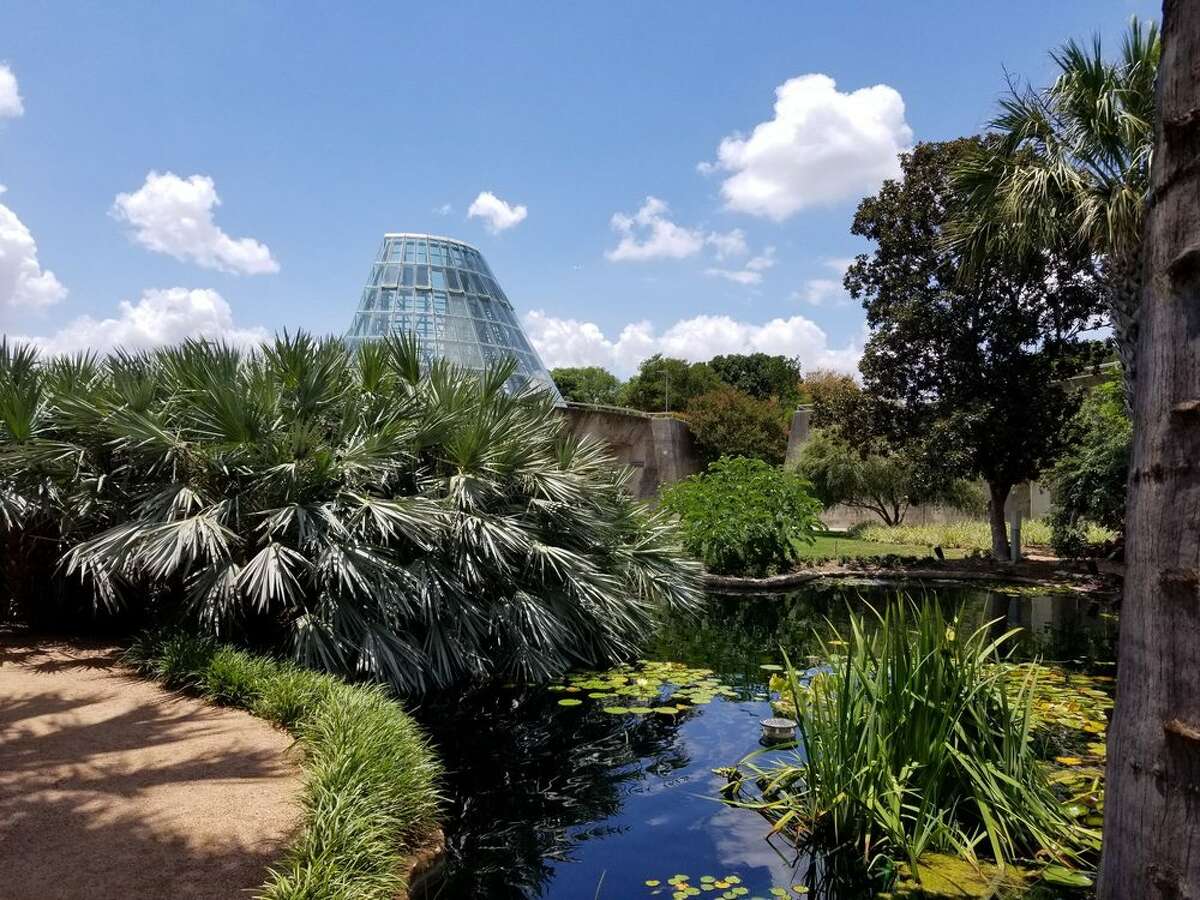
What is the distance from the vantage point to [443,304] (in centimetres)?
2636

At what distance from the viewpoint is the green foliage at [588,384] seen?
5375 centimetres

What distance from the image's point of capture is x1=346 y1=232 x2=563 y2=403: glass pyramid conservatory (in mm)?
25469

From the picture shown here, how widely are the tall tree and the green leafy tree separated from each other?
32502 millimetres

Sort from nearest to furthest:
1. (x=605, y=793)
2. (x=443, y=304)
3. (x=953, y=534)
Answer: (x=605, y=793), (x=953, y=534), (x=443, y=304)

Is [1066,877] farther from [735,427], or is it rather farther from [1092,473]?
[735,427]

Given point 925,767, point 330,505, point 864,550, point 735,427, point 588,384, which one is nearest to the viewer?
point 925,767

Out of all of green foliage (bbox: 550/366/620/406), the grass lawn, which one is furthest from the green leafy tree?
green foliage (bbox: 550/366/620/406)

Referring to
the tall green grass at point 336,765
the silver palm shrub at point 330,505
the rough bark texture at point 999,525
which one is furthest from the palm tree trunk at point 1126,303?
the tall green grass at point 336,765

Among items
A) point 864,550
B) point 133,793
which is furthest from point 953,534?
point 133,793

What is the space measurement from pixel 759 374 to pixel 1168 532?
49.3 m

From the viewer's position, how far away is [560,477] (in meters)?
7.39

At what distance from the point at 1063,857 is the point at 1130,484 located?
314cm

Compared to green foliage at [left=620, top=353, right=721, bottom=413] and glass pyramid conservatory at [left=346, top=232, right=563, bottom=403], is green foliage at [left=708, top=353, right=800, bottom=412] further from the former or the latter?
glass pyramid conservatory at [left=346, top=232, right=563, bottom=403]

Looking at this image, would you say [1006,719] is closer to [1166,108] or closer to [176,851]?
[1166,108]
